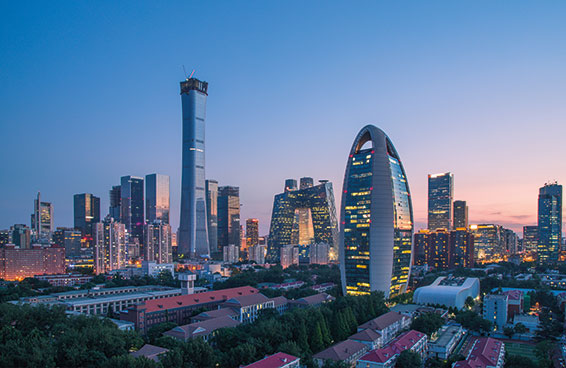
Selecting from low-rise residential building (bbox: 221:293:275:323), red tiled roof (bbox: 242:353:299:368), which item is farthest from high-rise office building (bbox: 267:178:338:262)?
red tiled roof (bbox: 242:353:299:368)

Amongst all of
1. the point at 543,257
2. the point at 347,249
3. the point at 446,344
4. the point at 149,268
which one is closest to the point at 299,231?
the point at 149,268

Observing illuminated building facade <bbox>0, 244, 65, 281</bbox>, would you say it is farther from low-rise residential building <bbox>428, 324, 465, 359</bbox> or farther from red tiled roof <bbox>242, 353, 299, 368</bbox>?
low-rise residential building <bbox>428, 324, 465, 359</bbox>

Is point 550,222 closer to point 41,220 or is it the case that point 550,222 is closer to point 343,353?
point 343,353

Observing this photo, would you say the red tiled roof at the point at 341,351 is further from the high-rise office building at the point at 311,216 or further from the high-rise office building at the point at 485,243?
the high-rise office building at the point at 485,243

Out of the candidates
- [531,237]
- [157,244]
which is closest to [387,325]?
[157,244]

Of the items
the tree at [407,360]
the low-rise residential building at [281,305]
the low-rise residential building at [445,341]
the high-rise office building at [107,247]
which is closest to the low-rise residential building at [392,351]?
the tree at [407,360]

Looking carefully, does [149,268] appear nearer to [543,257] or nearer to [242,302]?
[242,302]
